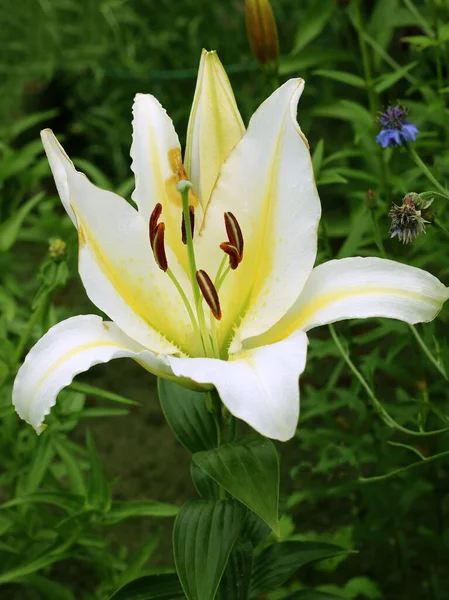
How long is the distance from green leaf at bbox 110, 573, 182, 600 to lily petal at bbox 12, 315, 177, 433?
0.27 metres

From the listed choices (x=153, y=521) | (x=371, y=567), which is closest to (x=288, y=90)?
(x=371, y=567)

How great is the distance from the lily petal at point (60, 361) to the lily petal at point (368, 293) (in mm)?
139

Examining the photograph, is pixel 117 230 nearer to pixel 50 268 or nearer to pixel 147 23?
pixel 50 268

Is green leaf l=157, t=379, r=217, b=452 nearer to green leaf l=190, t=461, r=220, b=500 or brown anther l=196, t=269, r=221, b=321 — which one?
green leaf l=190, t=461, r=220, b=500

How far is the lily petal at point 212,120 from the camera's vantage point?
2.71 ft

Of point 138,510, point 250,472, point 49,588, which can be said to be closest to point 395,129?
point 250,472

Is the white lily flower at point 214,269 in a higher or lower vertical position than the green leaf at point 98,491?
higher

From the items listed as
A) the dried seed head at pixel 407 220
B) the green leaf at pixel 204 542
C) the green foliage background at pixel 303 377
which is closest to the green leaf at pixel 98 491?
the green foliage background at pixel 303 377

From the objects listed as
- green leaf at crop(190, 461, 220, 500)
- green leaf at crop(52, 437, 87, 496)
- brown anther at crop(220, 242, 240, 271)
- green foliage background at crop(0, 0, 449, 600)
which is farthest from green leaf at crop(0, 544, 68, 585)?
brown anther at crop(220, 242, 240, 271)

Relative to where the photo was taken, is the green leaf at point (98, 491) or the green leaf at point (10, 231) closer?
the green leaf at point (98, 491)

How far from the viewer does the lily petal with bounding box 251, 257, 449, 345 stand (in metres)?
0.71

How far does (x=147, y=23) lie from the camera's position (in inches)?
97.8

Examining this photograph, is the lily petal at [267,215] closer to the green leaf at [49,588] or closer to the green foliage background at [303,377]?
the green foliage background at [303,377]

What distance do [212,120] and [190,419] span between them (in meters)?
0.30
